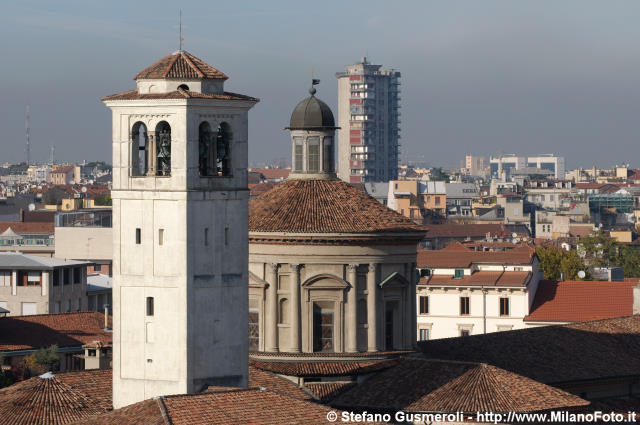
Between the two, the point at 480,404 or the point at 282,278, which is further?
the point at 282,278

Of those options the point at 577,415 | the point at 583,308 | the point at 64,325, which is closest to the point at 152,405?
the point at 577,415

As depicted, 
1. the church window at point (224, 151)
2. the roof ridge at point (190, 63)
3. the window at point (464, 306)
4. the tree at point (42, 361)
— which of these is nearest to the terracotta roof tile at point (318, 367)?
the church window at point (224, 151)

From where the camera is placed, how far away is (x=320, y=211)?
2256 inches

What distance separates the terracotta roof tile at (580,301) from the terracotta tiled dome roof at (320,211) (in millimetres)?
29353

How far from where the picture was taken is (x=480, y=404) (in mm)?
51281

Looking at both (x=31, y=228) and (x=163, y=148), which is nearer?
(x=163, y=148)

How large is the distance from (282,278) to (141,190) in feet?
35.4

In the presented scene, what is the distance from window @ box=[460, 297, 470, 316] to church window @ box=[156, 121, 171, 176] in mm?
52868

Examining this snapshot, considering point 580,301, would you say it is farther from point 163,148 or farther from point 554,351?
point 163,148

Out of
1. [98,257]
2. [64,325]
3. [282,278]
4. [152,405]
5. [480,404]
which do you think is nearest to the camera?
[152,405]

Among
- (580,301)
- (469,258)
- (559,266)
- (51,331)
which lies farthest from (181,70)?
(559,266)

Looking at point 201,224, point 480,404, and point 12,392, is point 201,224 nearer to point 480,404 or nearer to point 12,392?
point 12,392

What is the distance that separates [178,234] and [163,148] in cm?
241

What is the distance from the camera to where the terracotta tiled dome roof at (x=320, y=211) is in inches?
2218
